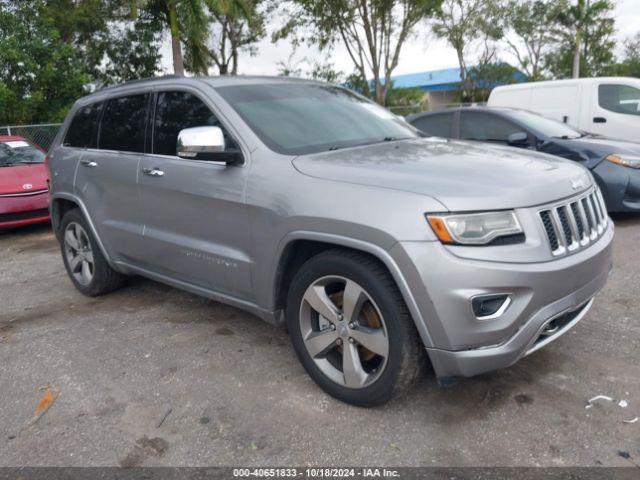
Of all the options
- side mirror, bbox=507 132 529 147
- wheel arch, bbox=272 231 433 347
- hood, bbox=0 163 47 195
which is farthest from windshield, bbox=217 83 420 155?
hood, bbox=0 163 47 195

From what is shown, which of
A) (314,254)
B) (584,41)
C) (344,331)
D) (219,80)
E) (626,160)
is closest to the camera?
(344,331)

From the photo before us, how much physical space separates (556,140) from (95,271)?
5409 millimetres

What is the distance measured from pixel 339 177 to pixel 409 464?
4.38 ft

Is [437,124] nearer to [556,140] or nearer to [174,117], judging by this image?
[556,140]

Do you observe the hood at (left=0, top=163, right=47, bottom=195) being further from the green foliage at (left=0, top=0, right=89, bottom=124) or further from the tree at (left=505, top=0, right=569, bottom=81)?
the tree at (left=505, top=0, right=569, bottom=81)

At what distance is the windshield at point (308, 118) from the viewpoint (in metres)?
3.32

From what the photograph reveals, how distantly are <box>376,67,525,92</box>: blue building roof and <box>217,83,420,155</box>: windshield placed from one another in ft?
142

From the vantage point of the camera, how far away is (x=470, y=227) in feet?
8.00

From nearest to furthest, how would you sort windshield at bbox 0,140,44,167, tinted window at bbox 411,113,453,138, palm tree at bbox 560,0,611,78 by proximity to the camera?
tinted window at bbox 411,113,453,138 < windshield at bbox 0,140,44,167 < palm tree at bbox 560,0,611,78

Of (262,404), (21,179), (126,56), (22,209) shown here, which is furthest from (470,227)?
(126,56)

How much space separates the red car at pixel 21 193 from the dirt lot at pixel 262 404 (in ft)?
13.2

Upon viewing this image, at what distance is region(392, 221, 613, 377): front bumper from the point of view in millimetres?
2385

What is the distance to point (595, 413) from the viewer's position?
2.78 m

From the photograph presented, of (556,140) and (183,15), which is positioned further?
(183,15)
